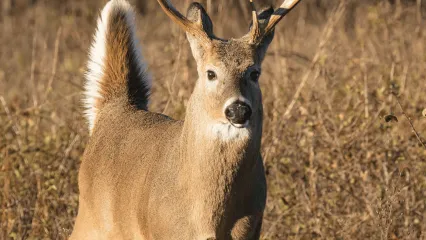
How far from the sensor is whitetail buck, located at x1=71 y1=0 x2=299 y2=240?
4.91 metres

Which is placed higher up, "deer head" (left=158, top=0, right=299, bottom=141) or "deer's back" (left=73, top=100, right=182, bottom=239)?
"deer head" (left=158, top=0, right=299, bottom=141)

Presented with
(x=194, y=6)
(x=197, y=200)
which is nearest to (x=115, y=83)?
(x=194, y=6)

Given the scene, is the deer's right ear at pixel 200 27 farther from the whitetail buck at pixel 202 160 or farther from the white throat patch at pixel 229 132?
the white throat patch at pixel 229 132

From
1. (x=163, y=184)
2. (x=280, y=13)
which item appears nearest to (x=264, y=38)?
(x=280, y=13)

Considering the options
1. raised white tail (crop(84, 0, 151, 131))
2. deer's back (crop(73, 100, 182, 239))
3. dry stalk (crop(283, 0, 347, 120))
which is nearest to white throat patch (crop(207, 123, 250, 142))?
deer's back (crop(73, 100, 182, 239))

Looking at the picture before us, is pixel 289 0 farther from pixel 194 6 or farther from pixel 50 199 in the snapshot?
pixel 50 199

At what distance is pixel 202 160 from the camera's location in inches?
197

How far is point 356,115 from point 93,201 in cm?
226

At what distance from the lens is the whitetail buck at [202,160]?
16.1ft

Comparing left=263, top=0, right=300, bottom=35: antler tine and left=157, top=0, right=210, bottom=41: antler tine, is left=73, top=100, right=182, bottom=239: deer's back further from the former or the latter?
left=263, top=0, right=300, bottom=35: antler tine

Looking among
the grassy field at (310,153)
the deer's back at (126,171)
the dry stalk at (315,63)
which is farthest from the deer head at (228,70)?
the dry stalk at (315,63)

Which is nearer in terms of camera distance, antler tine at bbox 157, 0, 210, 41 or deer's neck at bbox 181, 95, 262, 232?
deer's neck at bbox 181, 95, 262, 232

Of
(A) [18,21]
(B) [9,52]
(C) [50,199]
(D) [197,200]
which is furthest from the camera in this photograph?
(A) [18,21]

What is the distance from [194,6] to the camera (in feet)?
17.6
